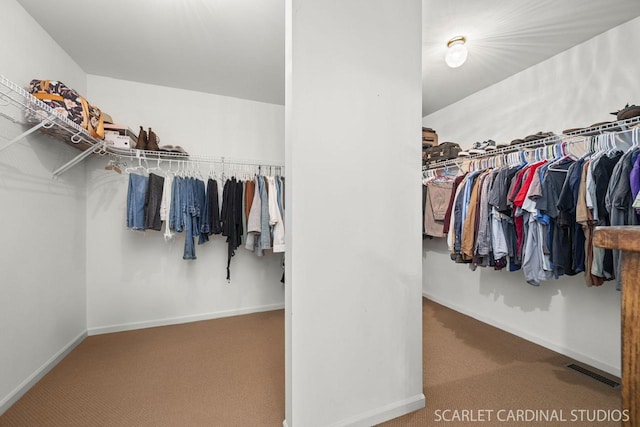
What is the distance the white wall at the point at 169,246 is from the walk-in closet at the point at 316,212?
2cm

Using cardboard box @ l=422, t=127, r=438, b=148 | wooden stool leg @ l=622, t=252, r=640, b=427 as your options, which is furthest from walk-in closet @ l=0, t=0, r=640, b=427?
cardboard box @ l=422, t=127, r=438, b=148

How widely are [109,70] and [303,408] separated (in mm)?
3327

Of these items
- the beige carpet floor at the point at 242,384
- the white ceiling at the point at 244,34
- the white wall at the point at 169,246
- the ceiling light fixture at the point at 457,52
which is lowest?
the beige carpet floor at the point at 242,384

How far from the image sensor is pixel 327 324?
1.42 meters

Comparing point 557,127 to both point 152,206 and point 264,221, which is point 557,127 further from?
point 152,206

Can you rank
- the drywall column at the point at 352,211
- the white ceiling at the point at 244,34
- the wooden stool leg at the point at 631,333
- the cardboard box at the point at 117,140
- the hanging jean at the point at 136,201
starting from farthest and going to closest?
the hanging jean at the point at 136,201 < the cardboard box at the point at 117,140 < the white ceiling at the point at 244,34 < the drywall column at the point at 352,211 < the wooden stool leg at the point at 631,333

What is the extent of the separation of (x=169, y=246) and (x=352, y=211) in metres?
2.41

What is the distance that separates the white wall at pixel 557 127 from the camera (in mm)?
2031

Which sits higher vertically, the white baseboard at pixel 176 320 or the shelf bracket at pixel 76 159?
the shelf bracket at pixel 76 159

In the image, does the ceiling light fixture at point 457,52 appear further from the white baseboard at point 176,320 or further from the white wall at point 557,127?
the white baseboard at point 176,320

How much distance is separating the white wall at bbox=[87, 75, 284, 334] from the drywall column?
204 cm

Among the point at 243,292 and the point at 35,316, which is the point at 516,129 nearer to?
the point at 243,292

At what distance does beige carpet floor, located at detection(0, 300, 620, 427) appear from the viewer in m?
1.60

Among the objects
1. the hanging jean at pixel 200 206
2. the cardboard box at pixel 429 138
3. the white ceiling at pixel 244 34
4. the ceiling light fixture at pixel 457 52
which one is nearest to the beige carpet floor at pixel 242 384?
the hanging jean at pixel 200 206
